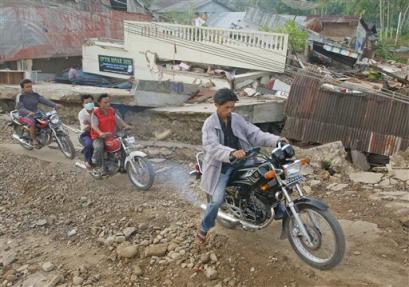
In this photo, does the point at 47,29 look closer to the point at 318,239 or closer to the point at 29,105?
the point at 29,105

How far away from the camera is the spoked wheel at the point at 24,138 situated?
8.82 m

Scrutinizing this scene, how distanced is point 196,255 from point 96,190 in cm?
291

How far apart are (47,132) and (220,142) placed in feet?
18.0

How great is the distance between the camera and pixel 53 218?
5.76 meters

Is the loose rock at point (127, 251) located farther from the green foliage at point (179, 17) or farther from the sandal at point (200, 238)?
the green foliage at point (179, 17)

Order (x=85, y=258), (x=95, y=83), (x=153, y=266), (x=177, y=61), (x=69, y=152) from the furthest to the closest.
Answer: (x=95, y=83), (x=177, y=61), (x=69, y=152), (x=85, y=258), (x=153, y=266)

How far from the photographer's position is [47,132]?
855cm

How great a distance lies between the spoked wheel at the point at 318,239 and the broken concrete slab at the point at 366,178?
333 centimetres

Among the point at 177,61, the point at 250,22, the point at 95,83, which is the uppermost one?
the point at 250,22

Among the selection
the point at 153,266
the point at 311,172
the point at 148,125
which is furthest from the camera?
the point at 148,125

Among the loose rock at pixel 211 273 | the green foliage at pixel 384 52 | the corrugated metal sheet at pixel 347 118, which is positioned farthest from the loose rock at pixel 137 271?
the green foliage at pixel 384 52

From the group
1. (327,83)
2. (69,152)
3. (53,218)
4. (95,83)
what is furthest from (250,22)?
(53,218)

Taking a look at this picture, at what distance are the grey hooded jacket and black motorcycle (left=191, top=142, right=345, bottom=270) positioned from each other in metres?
0.23

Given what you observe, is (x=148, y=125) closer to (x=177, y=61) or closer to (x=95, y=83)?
(x=177, y=61)
